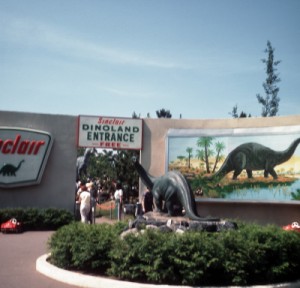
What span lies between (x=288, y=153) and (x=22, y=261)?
465 inches

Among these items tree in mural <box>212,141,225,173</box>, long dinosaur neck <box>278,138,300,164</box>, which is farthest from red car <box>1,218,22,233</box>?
long dinosaur neck <box>278,138,300,164</box>

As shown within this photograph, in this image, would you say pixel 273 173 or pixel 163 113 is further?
pixel 163 113

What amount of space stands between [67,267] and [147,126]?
12.0 m

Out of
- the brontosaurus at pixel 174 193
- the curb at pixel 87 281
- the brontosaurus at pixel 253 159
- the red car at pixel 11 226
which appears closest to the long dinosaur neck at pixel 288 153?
the brontosaurus at pixel 253 159

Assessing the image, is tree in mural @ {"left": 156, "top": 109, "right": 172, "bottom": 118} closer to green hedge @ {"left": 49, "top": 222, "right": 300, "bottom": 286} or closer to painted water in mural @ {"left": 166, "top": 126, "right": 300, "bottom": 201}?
painted water in mural @ {"left": 166, "top": 126, "right": 300, "bottom": 201}

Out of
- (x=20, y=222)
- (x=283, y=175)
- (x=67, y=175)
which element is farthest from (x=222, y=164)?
(x=20, y=222)

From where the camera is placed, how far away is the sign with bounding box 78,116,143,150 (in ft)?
65.0

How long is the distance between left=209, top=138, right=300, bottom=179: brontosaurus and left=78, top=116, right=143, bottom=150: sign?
3856mm

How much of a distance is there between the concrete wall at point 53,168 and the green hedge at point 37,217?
1630mm

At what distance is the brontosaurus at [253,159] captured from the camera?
18234mm

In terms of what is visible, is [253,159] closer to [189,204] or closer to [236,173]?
[236,173]

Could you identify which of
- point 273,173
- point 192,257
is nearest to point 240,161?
point 273,173

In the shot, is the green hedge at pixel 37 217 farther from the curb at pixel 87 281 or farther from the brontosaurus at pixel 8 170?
the curb at pixel 87 281

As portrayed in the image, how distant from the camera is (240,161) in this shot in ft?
62.2
